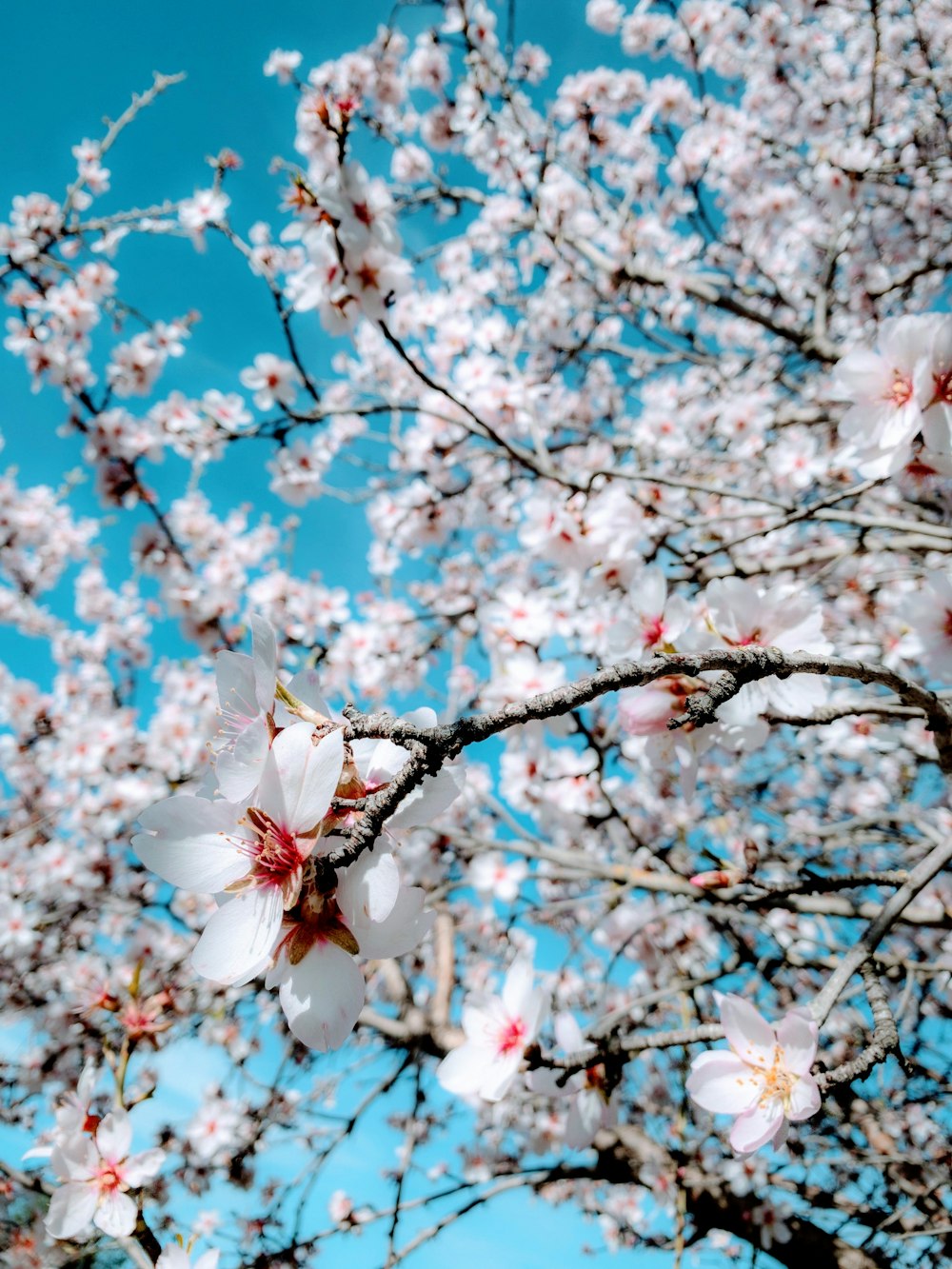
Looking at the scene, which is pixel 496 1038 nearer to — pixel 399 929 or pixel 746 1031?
pixel 746 1031

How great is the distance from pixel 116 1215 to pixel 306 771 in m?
1.39

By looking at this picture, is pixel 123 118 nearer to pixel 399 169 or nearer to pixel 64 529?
pixel 399 169

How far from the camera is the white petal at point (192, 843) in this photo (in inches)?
30.4

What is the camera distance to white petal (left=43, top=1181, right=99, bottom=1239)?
1480mm

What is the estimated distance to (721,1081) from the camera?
1.16m

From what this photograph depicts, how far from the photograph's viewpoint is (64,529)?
25.2 feet

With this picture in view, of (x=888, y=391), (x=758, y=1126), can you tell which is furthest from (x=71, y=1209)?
(x=888, y=391)

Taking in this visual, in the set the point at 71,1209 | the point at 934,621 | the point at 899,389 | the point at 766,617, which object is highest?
the point at 899,389

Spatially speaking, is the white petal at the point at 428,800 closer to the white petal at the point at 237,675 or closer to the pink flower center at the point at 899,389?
the white petal at the point at 237,675

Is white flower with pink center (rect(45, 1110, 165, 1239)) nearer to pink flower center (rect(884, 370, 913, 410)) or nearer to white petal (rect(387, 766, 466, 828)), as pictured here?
white petal (rect(387, 766, 466, 828))

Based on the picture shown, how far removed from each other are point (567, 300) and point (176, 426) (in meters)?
2.88

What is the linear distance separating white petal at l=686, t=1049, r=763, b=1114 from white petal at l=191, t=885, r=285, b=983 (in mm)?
763

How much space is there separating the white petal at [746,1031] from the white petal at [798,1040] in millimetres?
68

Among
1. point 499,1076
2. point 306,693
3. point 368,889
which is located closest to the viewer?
point 368,889
